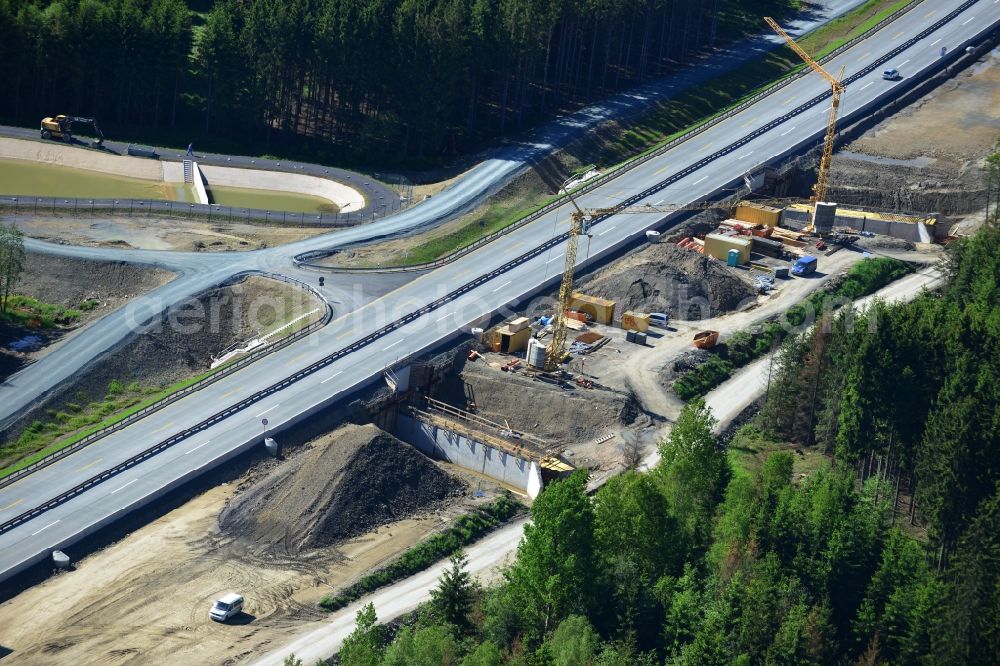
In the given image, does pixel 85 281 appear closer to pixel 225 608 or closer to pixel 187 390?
pixel 187 390

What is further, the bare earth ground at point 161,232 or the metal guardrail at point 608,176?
the bare earth ground at point 161,232

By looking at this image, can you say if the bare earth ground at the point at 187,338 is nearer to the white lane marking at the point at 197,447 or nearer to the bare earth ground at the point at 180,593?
the white lane marking at the point at 197,447

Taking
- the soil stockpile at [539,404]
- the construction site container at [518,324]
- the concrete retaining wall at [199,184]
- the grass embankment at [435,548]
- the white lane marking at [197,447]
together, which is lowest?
the grass embankment at [435,548]

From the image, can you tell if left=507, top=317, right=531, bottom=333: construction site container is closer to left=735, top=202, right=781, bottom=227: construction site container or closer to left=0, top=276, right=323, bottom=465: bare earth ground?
left=0, top=276, right=323, bottom=465: bare earth ground

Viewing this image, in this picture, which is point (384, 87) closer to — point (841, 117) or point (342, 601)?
point (841, 117)

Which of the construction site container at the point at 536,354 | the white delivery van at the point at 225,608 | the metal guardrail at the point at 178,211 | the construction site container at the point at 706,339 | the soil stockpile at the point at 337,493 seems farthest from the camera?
the metal guardrail at the point at 178,211

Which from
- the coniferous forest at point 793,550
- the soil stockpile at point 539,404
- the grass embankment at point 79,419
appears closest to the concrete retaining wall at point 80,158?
the grass embankment at point 79,419

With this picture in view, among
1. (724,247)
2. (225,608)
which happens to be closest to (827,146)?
(724,247)
